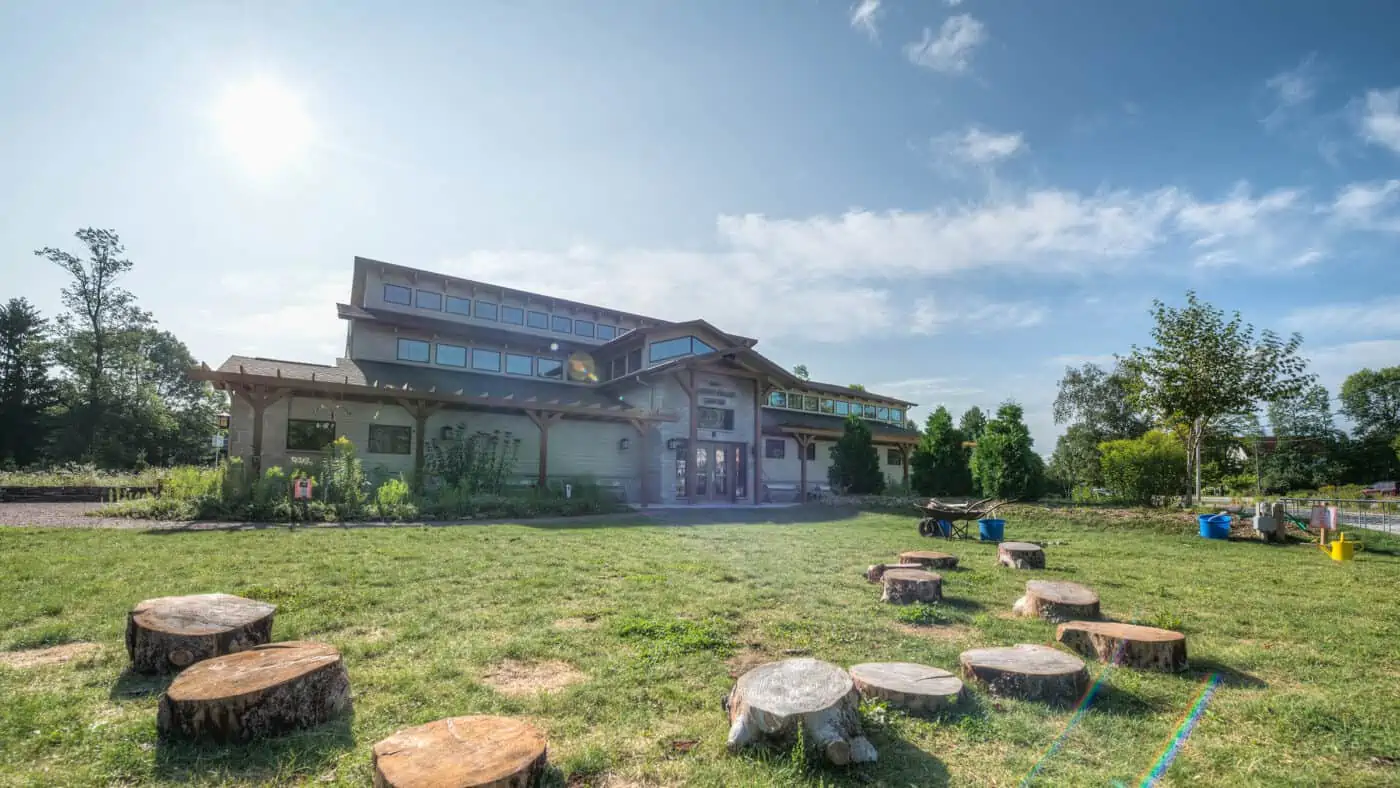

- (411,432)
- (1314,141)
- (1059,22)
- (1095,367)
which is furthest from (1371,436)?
(411,432)

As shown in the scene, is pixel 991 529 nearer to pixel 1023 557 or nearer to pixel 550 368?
pixel 1023 557

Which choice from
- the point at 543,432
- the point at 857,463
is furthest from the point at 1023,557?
the point at 857,463

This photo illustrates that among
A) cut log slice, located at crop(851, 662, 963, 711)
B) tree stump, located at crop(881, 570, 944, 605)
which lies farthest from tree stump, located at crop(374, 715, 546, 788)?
tree stump, located at crop(881, 570, 944, 605)

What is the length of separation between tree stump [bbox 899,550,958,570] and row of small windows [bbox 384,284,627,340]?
19390 mm

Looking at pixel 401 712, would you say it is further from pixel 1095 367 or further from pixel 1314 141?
pixel 1095 367

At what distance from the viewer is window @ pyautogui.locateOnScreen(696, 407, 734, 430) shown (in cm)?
2184

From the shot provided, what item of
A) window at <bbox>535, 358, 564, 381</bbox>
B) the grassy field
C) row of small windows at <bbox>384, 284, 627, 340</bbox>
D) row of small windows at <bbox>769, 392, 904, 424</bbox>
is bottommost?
the grassy field

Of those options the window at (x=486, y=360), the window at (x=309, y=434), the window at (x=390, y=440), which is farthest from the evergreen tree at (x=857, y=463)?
the window at (x=309, y=434)

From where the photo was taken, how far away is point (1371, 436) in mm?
44125

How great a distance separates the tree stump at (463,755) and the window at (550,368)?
21.3 m

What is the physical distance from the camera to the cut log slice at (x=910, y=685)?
3.34 m

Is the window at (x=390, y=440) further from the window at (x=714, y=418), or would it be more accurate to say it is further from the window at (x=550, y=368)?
the window at (x=714, y=418)

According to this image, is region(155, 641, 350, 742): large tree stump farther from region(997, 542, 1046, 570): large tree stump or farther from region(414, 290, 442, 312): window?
region(414, 290, 442, 312): window

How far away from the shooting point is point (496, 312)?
78.2 ft
